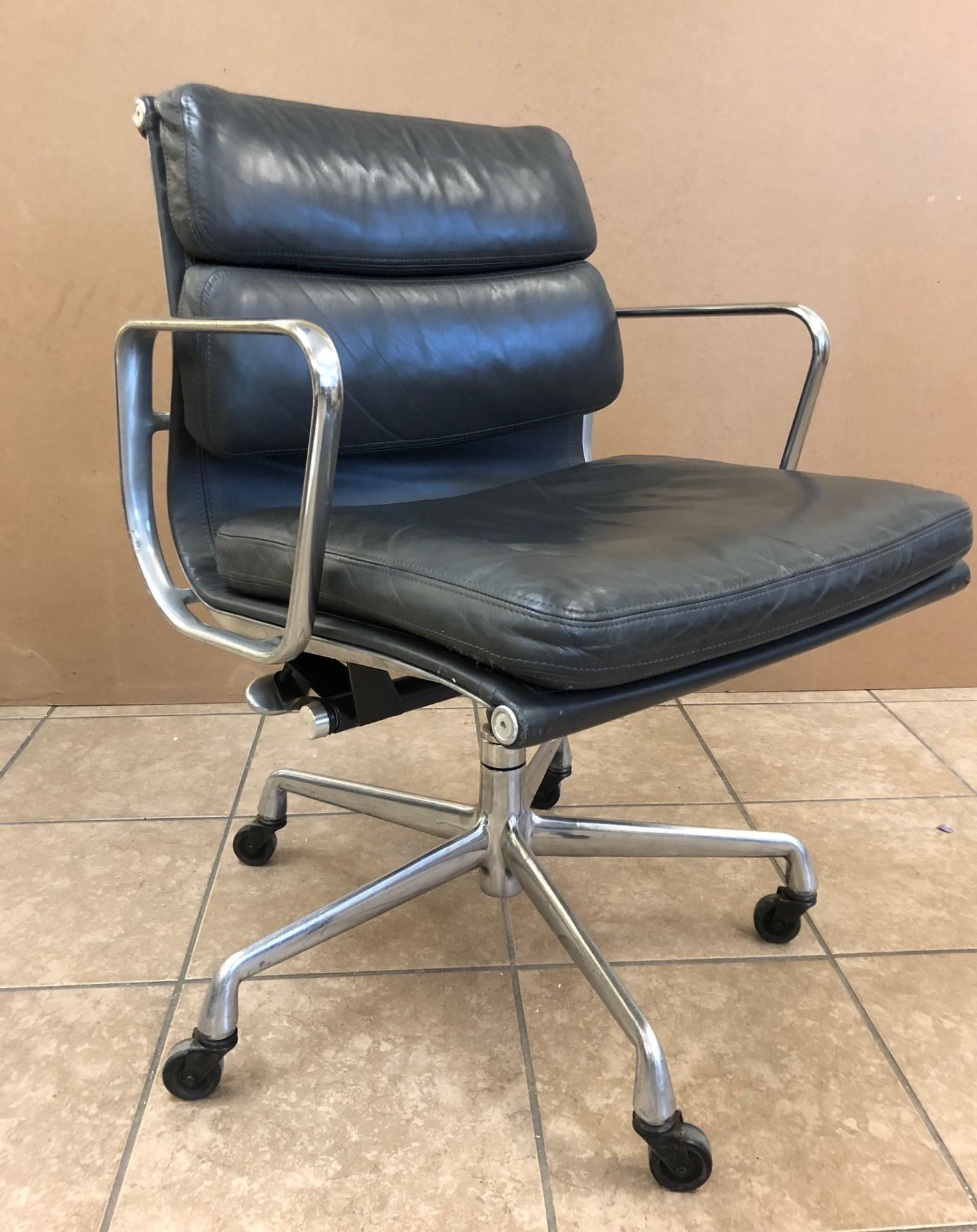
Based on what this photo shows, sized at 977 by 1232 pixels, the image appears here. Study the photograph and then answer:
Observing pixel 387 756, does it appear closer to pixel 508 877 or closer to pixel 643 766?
pixel 643 766

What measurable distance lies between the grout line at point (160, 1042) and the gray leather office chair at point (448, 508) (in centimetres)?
5

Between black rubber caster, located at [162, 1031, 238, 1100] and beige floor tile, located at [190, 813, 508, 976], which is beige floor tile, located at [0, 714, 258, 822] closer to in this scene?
beige floor tile, located at [190, 813, 508, 976]

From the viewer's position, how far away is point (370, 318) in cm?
106

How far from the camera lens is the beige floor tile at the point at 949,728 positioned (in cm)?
160

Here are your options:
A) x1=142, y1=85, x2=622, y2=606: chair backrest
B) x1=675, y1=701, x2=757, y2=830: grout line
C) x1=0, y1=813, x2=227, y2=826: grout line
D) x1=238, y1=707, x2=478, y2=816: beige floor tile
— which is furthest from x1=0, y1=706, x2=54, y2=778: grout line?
x1=675, y1=701, x2=757, y2=830: grout line

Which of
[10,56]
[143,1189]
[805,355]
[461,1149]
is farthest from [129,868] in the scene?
[805,355]

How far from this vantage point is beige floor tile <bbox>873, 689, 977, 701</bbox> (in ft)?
6.02

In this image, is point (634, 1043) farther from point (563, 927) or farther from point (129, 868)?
point (129, 868)

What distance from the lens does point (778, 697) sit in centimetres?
184

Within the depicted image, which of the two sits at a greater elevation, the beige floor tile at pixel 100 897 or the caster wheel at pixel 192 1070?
the caster wheel at pixel 192 1070

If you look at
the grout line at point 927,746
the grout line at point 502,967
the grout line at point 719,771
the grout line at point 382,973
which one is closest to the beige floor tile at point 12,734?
the grout line at point 502,967

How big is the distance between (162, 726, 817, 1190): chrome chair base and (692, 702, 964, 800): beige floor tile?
415 mm

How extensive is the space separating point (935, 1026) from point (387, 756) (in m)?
0.88

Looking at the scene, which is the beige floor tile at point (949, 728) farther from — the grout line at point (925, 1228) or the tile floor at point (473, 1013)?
the grout line at point (925, 1228)
